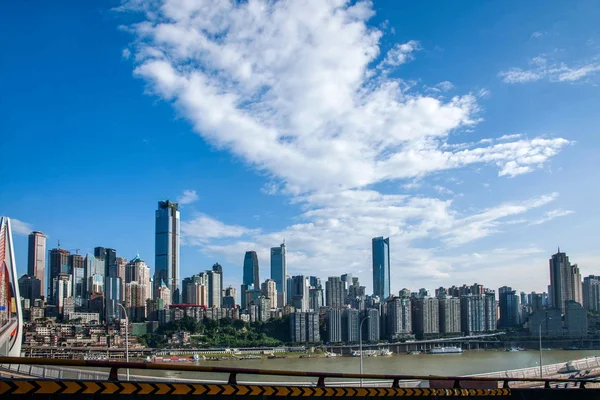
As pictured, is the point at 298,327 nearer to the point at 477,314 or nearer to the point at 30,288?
the point at 477,314

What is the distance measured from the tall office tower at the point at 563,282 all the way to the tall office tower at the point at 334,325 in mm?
68241

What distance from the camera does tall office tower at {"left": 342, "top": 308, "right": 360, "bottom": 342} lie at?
138 m

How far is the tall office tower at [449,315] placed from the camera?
151m

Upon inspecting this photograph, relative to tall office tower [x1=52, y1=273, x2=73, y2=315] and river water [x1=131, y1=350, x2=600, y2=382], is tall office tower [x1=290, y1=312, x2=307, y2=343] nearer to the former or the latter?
river water [x1=131, y1=350, x2=600, y2=382]

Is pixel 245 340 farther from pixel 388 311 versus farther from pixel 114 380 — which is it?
pixel 114 380

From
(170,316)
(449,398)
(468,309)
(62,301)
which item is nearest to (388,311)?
(468,309)

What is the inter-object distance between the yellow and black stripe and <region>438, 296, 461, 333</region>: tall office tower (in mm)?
150395

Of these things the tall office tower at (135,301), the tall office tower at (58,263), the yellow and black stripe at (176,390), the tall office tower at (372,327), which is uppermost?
the tall office tower at (58,263)

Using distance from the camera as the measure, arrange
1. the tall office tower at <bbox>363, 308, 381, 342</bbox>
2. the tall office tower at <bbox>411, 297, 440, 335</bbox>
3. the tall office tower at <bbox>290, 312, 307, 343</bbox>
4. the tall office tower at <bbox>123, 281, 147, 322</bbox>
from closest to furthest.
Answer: the tall office tower at <bbox>290, 312, 307, 343</bbox> < the tall office tower at <bbox>363, 308, 381, 342</bbox> < the tall office tower at <bbox>411, 297, 440, 335</bbox> < the tall office tower at <bbox>123, 281, 147, 322</bbox>

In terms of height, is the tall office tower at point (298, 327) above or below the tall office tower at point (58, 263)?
below

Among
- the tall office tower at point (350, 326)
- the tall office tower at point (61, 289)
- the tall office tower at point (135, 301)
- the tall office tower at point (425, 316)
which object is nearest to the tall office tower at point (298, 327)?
the tall office tower at point (350, 326)

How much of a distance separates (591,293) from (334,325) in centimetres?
8792

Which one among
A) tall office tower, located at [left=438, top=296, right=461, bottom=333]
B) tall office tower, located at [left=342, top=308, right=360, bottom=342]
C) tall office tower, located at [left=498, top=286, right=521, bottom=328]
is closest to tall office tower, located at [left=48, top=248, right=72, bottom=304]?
tall office tower, located at [left=342, top=308, right=360, bottom=342]

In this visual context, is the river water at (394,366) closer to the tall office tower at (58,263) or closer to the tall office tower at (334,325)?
the tall office tower at (334,325)
